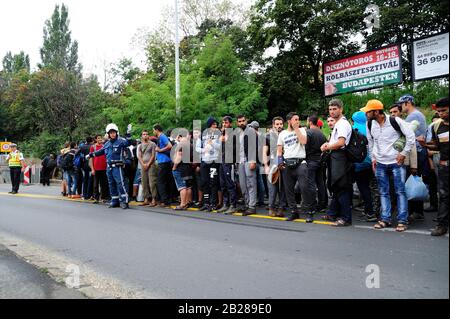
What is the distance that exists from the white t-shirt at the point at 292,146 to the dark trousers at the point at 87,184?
772cm

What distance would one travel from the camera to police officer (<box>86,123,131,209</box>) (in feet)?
36.7

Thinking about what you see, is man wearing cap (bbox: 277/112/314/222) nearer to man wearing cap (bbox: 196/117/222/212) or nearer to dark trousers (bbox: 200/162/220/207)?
man wearing cap (bbox: 196/117/222/212)

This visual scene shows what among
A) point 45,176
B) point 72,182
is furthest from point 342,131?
point 45,176

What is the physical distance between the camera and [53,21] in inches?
2625

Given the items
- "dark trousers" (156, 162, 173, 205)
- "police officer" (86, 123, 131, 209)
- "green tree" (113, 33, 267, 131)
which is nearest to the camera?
"dark trousers" (156, 162, 173, 205)

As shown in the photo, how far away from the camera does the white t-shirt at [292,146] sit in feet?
25.7

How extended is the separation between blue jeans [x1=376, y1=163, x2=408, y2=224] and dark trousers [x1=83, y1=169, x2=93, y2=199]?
9.46 m

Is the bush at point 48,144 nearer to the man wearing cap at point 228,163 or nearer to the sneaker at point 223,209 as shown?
the sneaker at point 223,209

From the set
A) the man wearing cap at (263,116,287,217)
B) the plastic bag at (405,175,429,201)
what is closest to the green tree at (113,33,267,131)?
the man wearing cap at (263,116,287,217)

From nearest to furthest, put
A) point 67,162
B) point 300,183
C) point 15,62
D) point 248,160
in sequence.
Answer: point 300,183 → point 248,160 → point 67,162 → point 15,62

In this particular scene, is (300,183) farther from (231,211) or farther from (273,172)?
(231,211)

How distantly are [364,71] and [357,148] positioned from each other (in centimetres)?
1130

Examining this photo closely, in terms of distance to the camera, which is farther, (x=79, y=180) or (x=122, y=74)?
(x=122, y=74)

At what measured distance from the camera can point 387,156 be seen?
264 inches
